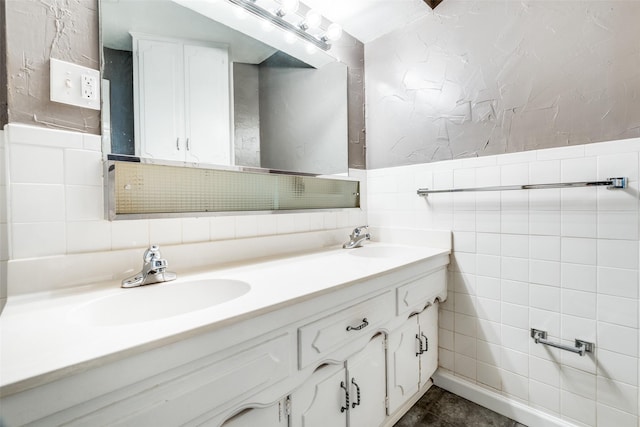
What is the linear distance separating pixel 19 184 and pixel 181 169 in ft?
1.43

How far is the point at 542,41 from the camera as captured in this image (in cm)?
122

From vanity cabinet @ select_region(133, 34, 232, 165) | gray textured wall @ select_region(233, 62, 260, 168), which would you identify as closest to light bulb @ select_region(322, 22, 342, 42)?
gray textured wall @ select_region(233, 62, 260, 168)

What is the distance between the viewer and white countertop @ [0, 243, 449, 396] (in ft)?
1.45

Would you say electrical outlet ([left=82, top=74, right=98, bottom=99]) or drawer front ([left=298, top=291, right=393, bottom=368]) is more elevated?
electrical outlet ([left=82, top=74, right=98, bottom=99])

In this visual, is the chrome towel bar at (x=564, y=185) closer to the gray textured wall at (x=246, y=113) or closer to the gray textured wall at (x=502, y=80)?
the gray textured wall at (x=502, y=80)

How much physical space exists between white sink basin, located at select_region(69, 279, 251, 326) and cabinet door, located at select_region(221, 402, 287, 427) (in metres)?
0.32

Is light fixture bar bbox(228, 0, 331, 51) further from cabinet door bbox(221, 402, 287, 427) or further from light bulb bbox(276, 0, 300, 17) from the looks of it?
cabinet door bbox(221, 402, 287, 427)

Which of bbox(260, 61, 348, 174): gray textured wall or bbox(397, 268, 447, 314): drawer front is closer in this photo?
bbox(397, 268, 447, 314): drawer front

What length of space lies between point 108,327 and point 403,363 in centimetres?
114

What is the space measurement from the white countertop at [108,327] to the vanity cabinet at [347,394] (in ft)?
0.96

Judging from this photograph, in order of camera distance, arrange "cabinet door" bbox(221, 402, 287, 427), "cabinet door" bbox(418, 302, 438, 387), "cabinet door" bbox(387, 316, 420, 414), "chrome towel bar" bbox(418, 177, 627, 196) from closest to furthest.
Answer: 1. "cabinet door" bbox(221, 402, 287, 427)
2. "chrome towel bar" bbox(418, 177, 627, 196)
3. "cabinet door" bbox(387, 316, 420, 414)
4. "cabinet door" bbox(418, 302, 438, 387)

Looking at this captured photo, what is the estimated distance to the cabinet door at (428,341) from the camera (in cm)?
140

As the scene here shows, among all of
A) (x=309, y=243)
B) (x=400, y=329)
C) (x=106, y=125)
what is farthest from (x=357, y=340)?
(x=106, y=125)

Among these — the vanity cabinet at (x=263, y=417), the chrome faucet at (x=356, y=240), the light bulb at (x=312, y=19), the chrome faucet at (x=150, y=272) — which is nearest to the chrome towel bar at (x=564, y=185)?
the chrome faucet at (x=356, y=240)
